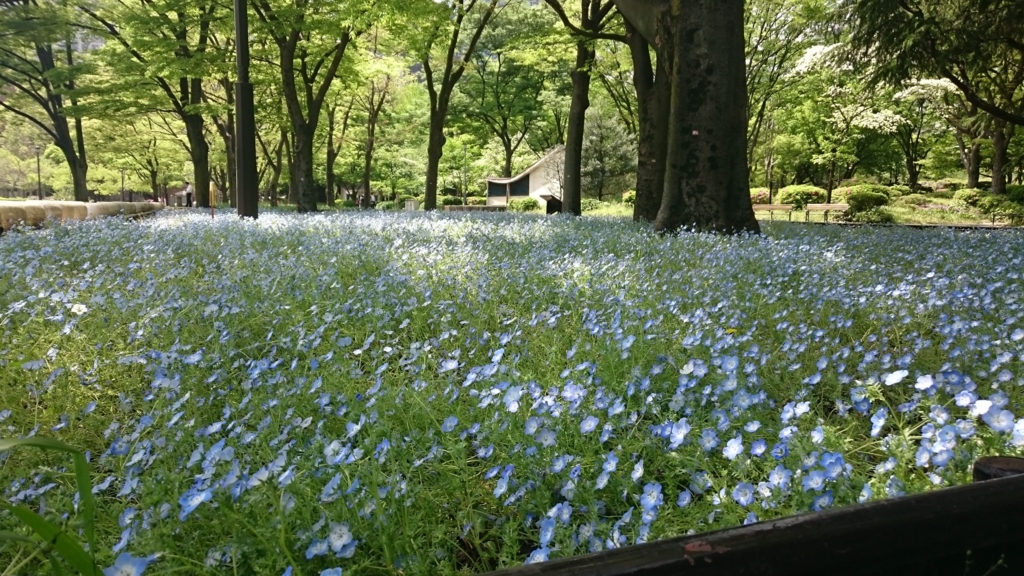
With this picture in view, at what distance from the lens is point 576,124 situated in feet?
57.4

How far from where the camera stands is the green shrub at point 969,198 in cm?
2697

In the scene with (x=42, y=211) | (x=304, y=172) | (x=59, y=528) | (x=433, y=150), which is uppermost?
(x=433, y=150)

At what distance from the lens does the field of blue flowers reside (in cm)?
163

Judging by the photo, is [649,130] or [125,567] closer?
[125,567]

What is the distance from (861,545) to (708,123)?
26.6 feet

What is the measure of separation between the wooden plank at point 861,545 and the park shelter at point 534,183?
39.5 m

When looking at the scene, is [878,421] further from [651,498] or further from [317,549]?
[317,549]

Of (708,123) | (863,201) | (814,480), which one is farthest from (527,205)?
(814,480)

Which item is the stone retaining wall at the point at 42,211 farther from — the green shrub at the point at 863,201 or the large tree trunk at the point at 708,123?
the green shrub at the point at 863,201

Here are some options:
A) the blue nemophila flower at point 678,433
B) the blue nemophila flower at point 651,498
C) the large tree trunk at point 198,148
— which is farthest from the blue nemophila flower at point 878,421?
the large tree trunk at point 198,148

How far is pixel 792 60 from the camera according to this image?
26547 mm

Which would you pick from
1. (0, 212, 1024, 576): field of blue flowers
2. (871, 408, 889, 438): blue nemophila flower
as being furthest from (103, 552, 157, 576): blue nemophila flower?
(871, 408, 889, 438): blue nemophila flower

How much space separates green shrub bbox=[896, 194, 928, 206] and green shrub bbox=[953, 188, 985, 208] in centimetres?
153

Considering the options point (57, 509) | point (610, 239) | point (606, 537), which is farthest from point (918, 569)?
point (610, 239)
